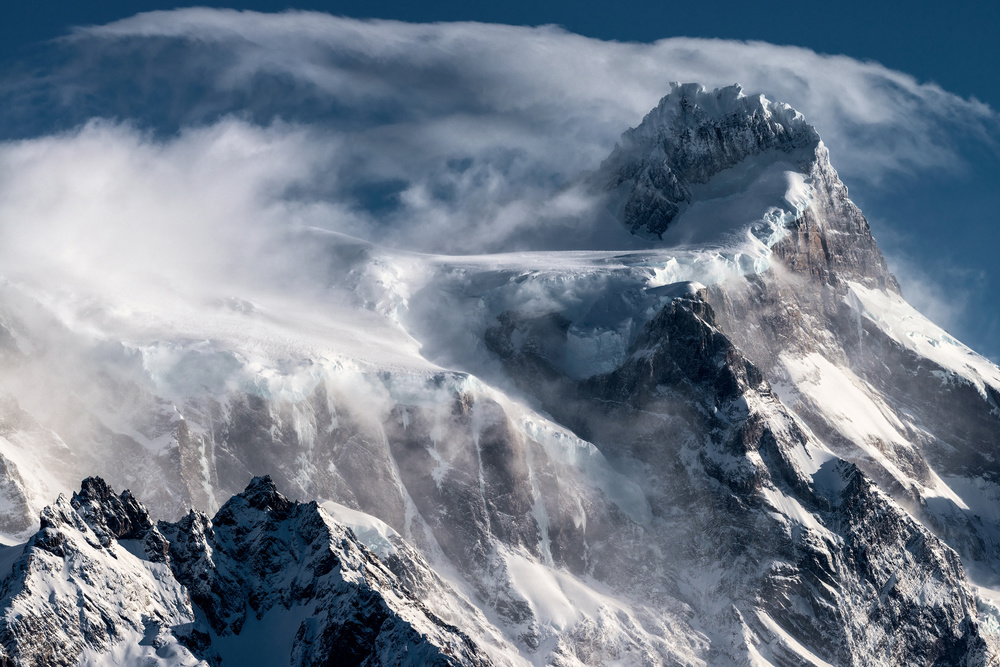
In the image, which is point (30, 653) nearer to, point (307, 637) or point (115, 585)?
point (115, 585)

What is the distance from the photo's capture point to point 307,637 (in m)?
182

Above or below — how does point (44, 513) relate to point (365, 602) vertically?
above

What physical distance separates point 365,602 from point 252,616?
54.3 ft

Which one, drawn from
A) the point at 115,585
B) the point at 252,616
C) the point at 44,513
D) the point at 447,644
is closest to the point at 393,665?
the point at 447,644

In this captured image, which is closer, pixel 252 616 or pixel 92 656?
pixel 92 656

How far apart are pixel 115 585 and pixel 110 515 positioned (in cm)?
1279

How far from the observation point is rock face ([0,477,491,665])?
556 feet

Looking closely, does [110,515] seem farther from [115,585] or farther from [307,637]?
[307,637]

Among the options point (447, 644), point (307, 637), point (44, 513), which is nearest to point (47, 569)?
point (44, 513)

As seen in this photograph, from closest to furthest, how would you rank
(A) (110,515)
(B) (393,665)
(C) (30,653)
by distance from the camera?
(C) (30,653), (B) (393,665), (A) (110,515)

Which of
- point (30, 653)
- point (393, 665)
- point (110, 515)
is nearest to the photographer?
point (30, 653)

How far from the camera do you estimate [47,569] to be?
17225 cm

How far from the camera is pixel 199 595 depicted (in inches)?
7279

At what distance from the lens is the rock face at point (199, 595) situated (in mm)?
169375
